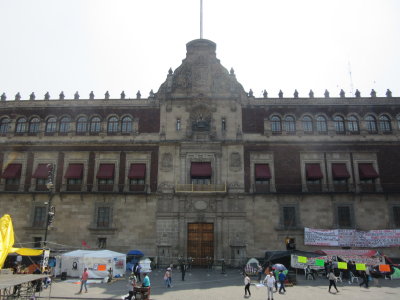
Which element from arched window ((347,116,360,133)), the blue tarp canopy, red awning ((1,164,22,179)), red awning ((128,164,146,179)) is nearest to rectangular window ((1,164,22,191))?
A: red awning ((1,164,22,179))

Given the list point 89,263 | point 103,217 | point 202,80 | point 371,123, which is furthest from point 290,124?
point 89,263

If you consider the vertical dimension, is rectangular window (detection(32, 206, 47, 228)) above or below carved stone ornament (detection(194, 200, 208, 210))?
below

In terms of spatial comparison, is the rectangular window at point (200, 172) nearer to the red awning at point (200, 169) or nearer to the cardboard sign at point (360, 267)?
the red awning at point (200, 169)

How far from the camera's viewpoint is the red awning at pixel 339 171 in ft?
111

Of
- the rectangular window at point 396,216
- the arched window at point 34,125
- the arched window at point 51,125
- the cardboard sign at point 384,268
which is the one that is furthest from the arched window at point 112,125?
the rectangular window at point 396,216

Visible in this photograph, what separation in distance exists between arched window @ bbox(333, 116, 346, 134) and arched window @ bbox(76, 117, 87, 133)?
26059mm

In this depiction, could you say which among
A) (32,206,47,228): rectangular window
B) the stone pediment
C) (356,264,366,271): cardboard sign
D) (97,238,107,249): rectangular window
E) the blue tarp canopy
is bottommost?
(356,264,366,271): cardboard sign

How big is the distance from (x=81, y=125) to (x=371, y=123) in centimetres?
3035

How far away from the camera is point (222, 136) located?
3572 cm

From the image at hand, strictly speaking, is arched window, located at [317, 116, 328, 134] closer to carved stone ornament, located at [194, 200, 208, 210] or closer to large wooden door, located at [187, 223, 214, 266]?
carved stone ornament, located at [194, 200, 208, 210]

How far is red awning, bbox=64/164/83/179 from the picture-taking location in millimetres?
34719

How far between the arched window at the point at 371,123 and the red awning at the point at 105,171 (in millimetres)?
26501

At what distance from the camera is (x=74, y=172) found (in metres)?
35.0

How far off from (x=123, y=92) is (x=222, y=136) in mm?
11745
